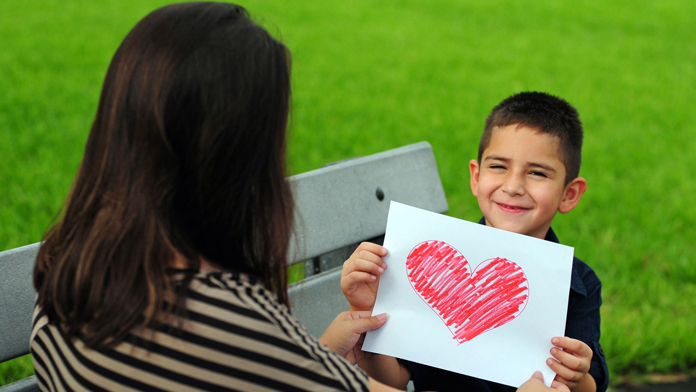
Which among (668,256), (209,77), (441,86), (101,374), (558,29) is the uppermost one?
(558,29)

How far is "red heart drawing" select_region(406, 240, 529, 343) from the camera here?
5.41 ft

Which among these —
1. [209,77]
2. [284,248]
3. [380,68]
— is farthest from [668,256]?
[380,68]

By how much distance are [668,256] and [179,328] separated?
11.7ft

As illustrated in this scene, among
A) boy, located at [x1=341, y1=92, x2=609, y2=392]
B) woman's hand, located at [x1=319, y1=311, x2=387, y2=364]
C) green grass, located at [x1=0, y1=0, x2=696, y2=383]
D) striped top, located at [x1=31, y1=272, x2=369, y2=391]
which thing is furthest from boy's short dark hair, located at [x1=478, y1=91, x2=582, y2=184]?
striped top, located at [x1=31, y1=272, x2=369, y2=391]

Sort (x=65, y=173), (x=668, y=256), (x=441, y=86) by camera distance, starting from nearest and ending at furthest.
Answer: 1. (x=668, y=256)
2. (x=65, y=173)
3. (x=441, y=86)

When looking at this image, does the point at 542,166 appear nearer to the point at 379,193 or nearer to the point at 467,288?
the point at 467,288

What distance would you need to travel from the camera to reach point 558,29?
1012 cm

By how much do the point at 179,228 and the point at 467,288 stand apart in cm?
81

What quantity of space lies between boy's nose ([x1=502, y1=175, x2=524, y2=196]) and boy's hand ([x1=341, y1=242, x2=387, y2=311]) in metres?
0.40

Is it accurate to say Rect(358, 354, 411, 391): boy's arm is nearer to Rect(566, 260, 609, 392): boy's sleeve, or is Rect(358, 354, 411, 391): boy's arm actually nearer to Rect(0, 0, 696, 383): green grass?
Rect(566, 260, 609, 392): boy's sleeve

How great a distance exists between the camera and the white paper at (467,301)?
1.62 metres

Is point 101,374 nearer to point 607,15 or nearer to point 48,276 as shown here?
point 48,276

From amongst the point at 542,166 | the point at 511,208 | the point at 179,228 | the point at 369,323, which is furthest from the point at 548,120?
the point at 179,228

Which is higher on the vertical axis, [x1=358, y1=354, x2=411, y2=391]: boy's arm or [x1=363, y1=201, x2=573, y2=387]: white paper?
[x1=363, y1=201, x2=573, y2=387]: white paper
